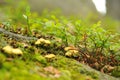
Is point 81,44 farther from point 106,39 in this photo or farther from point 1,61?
point 1,61

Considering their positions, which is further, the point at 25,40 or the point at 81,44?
the point at 81,44

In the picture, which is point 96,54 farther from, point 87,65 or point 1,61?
point 1,61

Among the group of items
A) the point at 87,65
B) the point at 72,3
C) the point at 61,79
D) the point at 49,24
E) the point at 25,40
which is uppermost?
the point at 72,3

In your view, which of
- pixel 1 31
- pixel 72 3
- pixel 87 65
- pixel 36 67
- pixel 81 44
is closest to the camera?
pixel 36 67

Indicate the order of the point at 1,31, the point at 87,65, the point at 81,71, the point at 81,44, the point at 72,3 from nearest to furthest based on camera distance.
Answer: the point at 81,71 → the point at 87,65 → the point at 1,31 → the point at 81,44 → the point at 72,3

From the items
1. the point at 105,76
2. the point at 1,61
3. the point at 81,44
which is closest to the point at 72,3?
the point at 81,44

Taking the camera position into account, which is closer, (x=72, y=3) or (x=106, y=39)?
(x=106, y=39)

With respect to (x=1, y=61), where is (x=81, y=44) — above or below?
above

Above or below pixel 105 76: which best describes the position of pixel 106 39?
above

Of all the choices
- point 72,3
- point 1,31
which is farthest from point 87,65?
point 72,3
